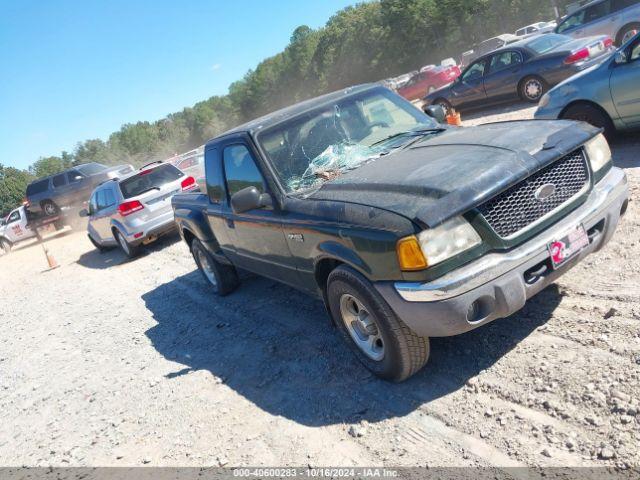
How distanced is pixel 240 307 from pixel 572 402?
4.01 metres

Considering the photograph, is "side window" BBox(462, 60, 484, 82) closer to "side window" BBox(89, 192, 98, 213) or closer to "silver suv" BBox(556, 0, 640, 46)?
"silver suv" BBox(556, 0, 640, 46)

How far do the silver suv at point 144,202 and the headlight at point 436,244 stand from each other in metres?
8.32

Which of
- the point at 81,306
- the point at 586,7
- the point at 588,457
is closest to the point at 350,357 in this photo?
the point at 588,457

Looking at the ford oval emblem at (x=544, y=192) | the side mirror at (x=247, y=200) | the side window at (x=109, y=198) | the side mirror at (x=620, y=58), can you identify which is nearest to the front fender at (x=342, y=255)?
the side mirror at (x=247, y=200)

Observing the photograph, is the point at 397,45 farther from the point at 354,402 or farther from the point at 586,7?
the point at 354,402

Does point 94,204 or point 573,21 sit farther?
point 573,21

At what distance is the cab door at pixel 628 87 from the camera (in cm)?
622

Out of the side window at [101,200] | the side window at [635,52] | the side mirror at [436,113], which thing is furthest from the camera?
the side window at [101,200]

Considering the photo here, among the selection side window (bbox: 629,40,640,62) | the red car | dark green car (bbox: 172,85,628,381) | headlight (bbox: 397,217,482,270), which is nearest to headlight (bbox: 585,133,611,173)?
dark green car (bbox: 172,85,628,381)

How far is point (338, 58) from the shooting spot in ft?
238

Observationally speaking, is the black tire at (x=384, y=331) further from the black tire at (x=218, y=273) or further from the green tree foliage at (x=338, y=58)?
the green tree foliage at (x=338, y=58)

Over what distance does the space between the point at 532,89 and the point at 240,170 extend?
9.23m

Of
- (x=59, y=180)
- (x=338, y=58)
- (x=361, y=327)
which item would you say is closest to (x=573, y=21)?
(x=361, y=327)

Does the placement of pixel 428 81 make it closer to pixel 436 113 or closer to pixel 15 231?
pixel 15 231
